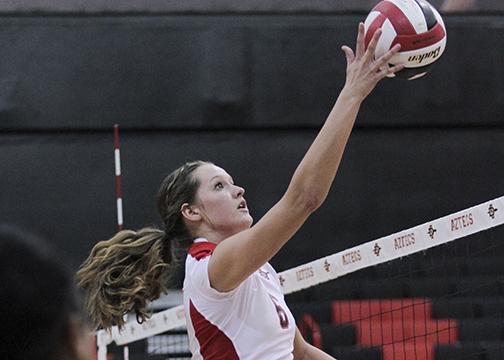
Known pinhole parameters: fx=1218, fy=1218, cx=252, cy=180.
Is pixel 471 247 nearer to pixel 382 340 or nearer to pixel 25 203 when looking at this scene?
pixel 382 340

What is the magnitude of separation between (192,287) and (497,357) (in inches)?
177

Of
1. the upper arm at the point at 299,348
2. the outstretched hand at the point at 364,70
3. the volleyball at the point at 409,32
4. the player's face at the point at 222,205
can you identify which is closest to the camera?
the outstretched hand at the point at 364,70

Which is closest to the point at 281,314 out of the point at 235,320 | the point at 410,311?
the point at 235,320

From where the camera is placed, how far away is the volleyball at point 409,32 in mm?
3766

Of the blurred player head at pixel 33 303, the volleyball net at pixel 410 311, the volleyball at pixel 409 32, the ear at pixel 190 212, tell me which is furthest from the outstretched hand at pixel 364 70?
the volleyball net at pixel 410 311

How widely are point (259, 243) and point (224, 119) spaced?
5.25 m

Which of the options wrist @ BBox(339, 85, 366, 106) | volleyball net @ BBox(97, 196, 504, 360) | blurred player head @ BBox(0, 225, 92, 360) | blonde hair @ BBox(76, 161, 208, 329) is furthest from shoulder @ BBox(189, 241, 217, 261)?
volleyball net @ BBox(97, 196, 504, 360)

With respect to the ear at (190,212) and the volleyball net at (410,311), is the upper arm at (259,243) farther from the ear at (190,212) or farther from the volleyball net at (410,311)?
the volleyball net at (410,311)

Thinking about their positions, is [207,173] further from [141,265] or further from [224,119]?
[224,119]

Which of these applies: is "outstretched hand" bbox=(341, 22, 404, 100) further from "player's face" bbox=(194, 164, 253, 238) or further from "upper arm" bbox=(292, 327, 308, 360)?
"upper arm" bbox=(292, 327, 308, 360)

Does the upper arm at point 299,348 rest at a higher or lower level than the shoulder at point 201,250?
lower

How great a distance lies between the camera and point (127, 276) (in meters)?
4.21

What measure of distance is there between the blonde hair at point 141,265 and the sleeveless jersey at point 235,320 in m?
0.33

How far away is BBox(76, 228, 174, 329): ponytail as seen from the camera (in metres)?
4.20
